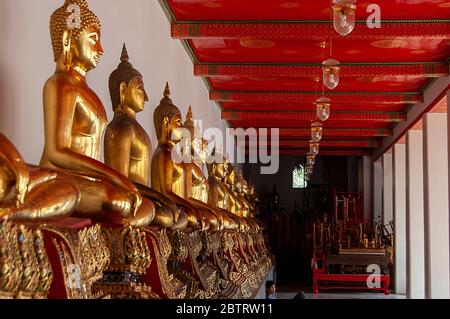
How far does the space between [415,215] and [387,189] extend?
4559mm

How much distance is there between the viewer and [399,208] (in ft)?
51.3

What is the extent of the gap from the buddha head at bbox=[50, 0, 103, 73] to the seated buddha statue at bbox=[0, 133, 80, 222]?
33.9 inches

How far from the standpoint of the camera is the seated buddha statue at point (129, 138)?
380 centimetres

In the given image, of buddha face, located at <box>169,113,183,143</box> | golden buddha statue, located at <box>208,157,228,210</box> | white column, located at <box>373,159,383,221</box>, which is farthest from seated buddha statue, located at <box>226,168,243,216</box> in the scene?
white column, located at <box>373,159,383,221</box>

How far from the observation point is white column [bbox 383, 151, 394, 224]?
57.5 feet

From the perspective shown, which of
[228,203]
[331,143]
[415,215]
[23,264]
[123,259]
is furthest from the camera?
[331,143]

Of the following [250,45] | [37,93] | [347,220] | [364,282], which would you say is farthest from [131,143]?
[347,220]

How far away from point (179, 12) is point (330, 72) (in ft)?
5.67

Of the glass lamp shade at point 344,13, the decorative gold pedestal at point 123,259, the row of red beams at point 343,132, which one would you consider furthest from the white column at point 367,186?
the decorative gold pedestal at point 123,259

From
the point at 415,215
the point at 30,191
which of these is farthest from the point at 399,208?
the point at 30,191

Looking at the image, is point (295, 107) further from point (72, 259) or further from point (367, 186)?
point (72, 259)

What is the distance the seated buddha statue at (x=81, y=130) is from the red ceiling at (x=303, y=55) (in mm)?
4347

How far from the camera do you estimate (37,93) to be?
392cm
